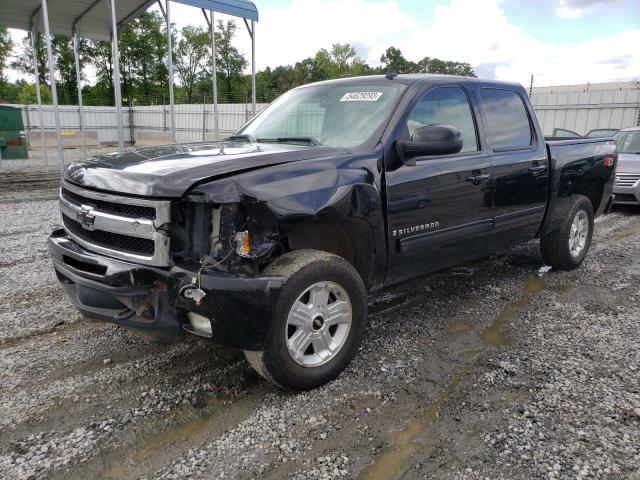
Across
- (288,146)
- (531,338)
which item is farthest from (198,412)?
(531,338)

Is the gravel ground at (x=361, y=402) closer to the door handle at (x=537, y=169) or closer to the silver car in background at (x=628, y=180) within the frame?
the door handle at (x=537, y=169)

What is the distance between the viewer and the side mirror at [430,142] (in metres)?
3.27

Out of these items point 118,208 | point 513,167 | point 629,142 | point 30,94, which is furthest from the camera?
point 30,94

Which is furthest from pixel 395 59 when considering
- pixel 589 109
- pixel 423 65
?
pixel 589 109

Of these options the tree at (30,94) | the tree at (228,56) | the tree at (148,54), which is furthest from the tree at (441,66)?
the tree at (30,94)

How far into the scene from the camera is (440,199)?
370 cm

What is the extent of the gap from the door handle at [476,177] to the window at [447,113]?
0.21 metres

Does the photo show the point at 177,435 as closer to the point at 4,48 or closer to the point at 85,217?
the point at 85,217

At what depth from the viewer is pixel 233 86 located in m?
57.6

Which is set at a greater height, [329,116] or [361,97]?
[361,97]

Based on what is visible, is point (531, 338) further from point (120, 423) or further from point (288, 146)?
point (120, 423)

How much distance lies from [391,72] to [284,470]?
9.83 feet

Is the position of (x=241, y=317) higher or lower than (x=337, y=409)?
higher

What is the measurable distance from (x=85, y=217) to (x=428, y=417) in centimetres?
228
